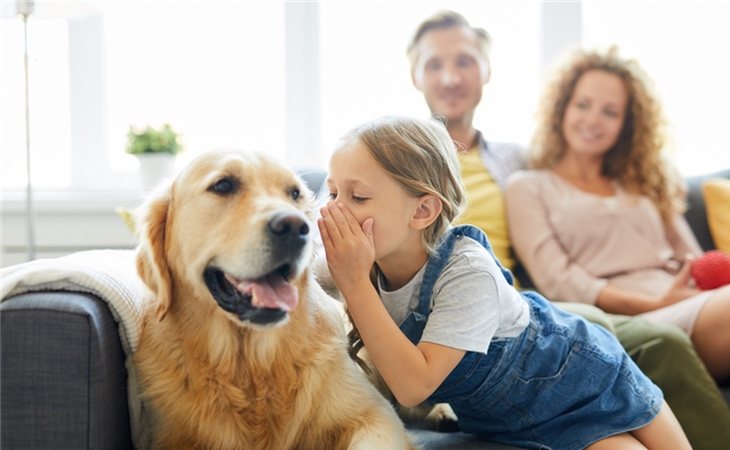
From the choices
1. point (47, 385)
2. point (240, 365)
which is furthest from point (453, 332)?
point (47, 385)

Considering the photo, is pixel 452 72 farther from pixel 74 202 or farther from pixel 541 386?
pixel 74 202

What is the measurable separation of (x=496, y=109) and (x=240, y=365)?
233cm

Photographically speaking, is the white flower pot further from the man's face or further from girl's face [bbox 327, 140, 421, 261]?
girl's face [bbox 327, 140, 421, 261]

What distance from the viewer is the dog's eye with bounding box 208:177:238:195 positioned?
1.40 meters

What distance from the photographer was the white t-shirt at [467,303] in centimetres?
136

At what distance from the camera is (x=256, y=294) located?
4.25 feet

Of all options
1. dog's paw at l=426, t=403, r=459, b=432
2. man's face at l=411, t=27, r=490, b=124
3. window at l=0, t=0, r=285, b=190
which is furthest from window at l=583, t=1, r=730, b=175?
dog's paw at l=426, t=403, r=459, b=432

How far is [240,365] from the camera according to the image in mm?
1398

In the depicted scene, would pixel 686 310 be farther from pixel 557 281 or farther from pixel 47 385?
pixel 47 385

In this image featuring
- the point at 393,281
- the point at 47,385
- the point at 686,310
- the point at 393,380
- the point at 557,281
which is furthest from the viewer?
the point at 557,281

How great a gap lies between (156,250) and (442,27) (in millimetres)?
1611

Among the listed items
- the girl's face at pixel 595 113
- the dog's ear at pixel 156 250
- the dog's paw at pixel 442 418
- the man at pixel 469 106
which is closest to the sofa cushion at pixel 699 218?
the girl's face at pixel 595 113

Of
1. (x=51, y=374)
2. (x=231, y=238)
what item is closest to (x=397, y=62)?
(x=231, y=238)

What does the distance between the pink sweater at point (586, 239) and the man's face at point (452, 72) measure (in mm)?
329
